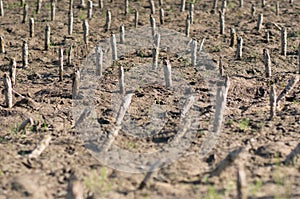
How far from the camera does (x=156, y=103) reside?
1370 centimetres

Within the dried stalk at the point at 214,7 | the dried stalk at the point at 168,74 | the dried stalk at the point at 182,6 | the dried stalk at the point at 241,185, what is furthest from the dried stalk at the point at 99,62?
the dried stalk at the point at 241,185

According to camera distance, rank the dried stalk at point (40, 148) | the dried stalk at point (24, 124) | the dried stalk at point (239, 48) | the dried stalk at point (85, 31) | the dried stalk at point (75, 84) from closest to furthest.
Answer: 1. the dried stalk at point (40, 148)
2. the dried stalk at point (24, 124)
3. the dried stalk at point (75, 84)
4. the dried stalk at point (239, 48)
5. the dried stalk at point (85, 31)

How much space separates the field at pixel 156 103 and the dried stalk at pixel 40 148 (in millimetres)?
27

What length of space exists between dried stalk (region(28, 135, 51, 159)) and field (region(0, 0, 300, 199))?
27mm

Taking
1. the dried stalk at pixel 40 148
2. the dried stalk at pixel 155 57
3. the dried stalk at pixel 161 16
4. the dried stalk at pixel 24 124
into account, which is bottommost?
the dried stalk at pixel 24 124

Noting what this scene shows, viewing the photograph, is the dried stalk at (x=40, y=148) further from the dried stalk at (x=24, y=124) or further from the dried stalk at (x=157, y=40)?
the dried stalk at (x=157, y=40)

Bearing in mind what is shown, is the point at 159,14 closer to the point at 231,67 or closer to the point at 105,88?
the point at 231,67

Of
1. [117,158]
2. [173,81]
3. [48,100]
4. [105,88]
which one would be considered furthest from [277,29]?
[117,158]

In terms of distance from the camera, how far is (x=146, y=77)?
603 inches

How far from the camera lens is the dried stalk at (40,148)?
Result: 1022 centimetres

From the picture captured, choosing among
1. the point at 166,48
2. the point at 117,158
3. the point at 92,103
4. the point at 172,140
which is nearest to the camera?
the point at 117,158

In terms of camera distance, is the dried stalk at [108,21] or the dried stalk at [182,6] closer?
the dried stalk at [108,21]

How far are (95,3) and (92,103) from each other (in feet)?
30.5

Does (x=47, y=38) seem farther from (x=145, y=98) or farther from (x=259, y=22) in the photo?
(x=259, y=22)
